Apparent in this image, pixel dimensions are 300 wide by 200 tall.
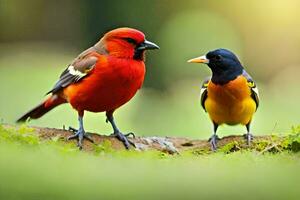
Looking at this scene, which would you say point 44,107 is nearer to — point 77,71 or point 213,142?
point 77,71

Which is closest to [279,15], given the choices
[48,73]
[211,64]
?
[48,73]

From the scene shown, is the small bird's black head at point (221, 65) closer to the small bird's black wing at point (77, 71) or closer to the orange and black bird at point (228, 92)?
the orange and black bird at point (228, 92)

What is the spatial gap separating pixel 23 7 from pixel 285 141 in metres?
10.6

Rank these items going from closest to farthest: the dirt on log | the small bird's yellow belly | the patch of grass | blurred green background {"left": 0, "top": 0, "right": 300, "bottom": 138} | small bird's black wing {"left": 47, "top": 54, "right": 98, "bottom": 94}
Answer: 1. the patch of grass
2. the dirt on log
3. small bird's black wing {"left": 47, "top": 54, "right": 98, "bottom": 94}
4. the small bird's yellow belly
5. blurred green background {"left": 0, "top": 0, "right": 300, "bottom": 138}

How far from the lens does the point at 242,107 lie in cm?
385

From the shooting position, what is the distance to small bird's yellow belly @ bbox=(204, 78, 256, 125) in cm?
383

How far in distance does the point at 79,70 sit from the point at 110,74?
209 mm

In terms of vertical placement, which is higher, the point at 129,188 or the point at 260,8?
the point at 129,188

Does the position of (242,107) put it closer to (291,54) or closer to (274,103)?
(274,103)

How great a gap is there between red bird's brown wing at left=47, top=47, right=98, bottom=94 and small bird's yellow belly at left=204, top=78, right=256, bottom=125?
2.30 ft

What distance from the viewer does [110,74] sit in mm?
3408

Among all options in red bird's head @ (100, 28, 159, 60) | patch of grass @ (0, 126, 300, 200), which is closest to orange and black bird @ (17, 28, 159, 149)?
red bird's head @ (100, 28, 159, 60)

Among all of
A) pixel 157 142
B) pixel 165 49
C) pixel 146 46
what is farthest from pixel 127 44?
pixel 165 49

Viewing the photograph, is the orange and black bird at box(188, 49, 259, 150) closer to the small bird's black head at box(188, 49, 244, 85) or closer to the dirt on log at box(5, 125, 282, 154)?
the small bird's black head at box(188, 49, 244, 85)
